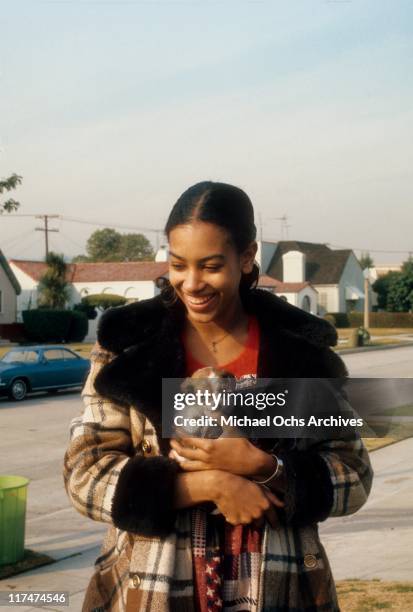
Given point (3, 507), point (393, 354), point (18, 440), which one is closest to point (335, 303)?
point (393, 354)

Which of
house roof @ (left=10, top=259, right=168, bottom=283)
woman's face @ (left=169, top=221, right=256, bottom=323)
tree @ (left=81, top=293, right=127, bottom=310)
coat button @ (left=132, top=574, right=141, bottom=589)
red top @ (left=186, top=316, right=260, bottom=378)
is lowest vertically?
tree @ (left=81, top=293, right=127, bottom=310)

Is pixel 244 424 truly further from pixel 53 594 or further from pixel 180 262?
pixel 53 594

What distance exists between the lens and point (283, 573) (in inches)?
72.9

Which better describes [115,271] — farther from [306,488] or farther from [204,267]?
[306,488]

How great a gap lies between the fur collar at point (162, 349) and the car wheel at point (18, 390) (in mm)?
16453

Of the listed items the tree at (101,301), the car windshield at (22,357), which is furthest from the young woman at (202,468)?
the tree at (101,301)

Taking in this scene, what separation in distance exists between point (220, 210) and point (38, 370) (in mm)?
17061

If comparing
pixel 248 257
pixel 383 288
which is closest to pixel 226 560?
pixel 248 257

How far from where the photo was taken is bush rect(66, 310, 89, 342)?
129ft

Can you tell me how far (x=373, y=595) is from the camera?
4.91 meters

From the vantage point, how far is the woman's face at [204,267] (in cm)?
192

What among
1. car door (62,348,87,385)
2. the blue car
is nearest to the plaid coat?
the blue car

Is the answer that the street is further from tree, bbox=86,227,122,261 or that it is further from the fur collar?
tree, bbox=86,227,122,261

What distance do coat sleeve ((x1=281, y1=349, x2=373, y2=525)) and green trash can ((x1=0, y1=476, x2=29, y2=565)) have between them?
14.2ft
